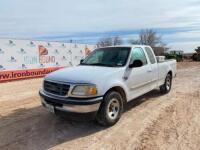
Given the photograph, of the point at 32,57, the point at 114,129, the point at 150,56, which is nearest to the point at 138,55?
the point at 150,56

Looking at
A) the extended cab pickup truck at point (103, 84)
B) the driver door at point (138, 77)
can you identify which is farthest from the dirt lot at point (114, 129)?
the driver door at point (138, 77)

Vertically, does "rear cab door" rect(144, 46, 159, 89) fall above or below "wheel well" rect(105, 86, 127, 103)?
above

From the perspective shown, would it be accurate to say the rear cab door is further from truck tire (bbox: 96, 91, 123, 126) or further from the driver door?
truck tire (bbox: 96, 91, 123, 126)

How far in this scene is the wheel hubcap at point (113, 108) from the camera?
5.26 meters

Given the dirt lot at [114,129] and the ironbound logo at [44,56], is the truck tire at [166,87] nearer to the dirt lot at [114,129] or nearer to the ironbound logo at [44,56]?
the dirt lot at [114,129]

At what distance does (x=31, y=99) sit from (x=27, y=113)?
1931 mm

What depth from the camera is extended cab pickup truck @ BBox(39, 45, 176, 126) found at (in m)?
4.76

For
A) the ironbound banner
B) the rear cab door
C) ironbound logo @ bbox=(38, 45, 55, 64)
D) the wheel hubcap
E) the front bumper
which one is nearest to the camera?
the front bumper

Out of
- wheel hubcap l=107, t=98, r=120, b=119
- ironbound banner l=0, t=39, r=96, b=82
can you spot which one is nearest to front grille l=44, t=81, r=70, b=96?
wheel hubcap l=107, t=98, r=120, b=119

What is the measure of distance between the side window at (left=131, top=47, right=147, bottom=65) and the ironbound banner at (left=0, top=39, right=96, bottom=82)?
33.8 feet

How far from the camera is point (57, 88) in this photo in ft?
16.5

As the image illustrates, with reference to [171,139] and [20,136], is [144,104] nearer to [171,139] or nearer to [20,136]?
[171,139]

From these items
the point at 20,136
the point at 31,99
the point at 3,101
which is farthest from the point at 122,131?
the point at 3,101

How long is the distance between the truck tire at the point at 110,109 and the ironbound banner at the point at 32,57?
10761mm
